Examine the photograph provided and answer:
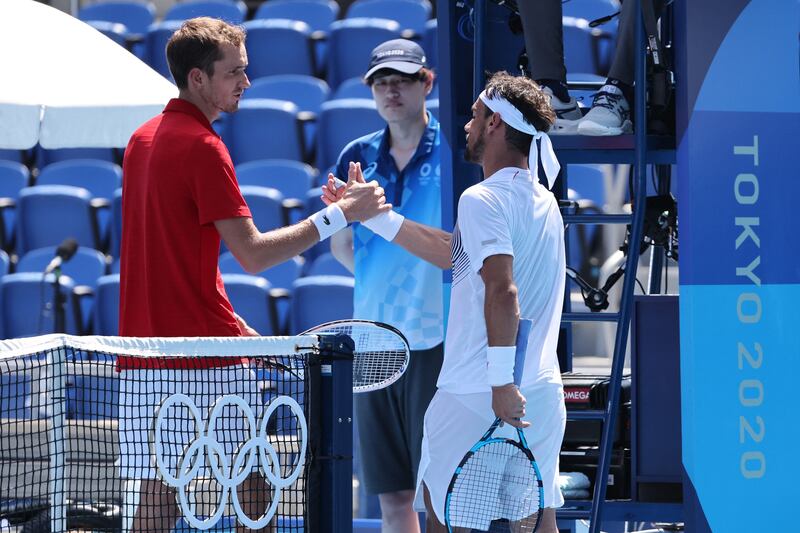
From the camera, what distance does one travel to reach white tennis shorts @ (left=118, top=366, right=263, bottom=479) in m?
3.38

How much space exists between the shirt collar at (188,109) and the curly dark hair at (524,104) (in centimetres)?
89

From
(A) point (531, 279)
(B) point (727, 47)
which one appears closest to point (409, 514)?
(A) point (531, 279)

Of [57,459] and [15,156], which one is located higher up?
[15,156]

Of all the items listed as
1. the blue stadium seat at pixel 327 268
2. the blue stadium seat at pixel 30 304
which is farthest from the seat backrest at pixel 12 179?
the blue stadium seat at pixel 327 268

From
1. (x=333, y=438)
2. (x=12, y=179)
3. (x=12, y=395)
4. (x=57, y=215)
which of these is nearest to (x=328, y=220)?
(x=333, y=438)

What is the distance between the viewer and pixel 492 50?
5.02 meters

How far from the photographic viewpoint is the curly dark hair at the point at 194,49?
3.87 meters

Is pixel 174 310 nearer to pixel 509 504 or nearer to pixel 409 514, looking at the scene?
pixel 509 504

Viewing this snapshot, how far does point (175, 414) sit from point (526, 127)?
1.35 metres

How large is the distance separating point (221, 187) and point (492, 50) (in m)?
1.73

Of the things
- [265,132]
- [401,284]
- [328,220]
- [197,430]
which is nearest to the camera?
[197,430]

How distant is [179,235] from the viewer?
12.2ft

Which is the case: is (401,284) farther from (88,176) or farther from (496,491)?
(88,176)

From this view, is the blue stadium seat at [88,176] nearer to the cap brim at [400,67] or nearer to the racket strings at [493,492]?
the cap brim at [400,67]
